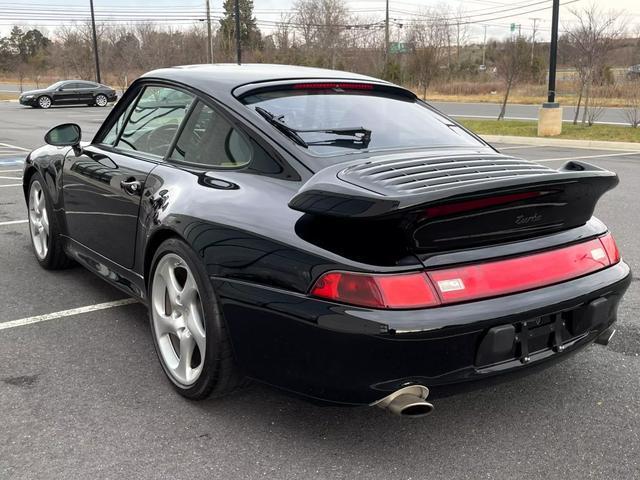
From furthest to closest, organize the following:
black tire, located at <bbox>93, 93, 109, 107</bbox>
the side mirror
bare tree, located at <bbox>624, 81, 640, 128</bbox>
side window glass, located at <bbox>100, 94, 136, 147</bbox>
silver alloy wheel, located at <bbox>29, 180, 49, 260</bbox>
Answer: black tire, located at <bbox>93, 93, 109, 107</bbox> < bare tree, located at <bbox>624, 81, 640, 128</bbox> < silver alloy wheel, located at <bbox>29, 180, 49, 260</bbox> < the side mirror < side window glass, located at <bbox>100, 94, 136, 147</bbox>

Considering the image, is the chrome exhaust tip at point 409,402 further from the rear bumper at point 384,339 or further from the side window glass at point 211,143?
the side window glass at point 211,143

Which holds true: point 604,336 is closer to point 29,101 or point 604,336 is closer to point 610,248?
point 610,248

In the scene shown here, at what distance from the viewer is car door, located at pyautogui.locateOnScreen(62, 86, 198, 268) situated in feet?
10.8

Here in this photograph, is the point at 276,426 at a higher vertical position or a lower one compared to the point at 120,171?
lower

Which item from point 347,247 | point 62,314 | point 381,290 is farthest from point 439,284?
point 62,314

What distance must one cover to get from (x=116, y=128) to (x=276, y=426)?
2.22 metres

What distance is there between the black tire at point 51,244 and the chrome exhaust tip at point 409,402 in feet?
10.1

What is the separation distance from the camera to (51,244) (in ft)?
15.0

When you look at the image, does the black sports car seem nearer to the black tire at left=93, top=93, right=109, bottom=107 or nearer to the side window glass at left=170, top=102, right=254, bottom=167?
the black tire at left=93, top=93, right=109, bottom=107

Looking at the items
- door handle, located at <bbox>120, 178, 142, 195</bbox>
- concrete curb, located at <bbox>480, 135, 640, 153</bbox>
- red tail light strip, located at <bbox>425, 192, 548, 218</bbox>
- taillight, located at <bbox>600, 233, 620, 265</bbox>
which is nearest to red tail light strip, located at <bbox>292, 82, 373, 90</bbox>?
door handle, located at <bbox>120, 178, 142, 195</bbox>

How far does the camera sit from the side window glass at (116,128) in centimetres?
379

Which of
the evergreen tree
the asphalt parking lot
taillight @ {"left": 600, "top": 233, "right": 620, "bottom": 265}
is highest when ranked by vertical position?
the evergreen tree

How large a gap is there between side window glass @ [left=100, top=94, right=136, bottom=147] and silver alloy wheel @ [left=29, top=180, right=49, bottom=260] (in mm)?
958

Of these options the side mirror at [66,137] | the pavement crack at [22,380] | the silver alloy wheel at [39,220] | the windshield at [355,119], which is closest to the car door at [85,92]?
the silver alloy wheel at [39,220]
